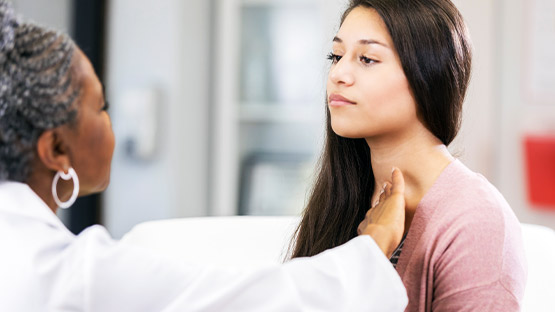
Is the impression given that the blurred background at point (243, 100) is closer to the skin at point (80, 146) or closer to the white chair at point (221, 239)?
the white chair at point (221, 239)

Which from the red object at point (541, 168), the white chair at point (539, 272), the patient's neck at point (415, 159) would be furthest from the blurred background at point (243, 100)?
the patient's neck at point (415, 159)

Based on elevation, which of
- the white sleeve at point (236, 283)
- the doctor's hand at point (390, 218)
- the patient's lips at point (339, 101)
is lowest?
the white sleeve at point (236, 283)

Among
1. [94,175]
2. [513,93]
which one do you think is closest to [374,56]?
[94,175]

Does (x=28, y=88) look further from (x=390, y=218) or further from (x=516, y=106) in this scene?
(x=516, y=106)

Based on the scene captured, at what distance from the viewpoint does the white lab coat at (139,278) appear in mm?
809

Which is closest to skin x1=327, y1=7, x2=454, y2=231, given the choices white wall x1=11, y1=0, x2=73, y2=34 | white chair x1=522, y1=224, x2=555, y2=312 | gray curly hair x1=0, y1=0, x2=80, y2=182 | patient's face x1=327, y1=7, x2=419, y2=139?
patient's face x1=327, y1=7, x2=419, y2=139

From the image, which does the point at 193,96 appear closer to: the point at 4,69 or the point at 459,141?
the point at 459,141

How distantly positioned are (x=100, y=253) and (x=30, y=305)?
3.9 inches

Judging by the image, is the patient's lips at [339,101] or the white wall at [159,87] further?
the white wall at [159,87]

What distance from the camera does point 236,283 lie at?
861mm

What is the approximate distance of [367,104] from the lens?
1.02 m

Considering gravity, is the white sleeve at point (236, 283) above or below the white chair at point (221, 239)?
above

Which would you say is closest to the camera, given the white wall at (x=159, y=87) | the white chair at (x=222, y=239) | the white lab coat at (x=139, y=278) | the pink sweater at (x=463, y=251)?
the white lab coat at (x=139, y=278)

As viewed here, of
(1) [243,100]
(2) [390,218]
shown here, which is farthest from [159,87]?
(2) [390,218]
